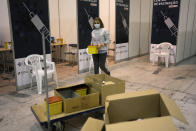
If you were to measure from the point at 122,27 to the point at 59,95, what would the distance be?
493 cm

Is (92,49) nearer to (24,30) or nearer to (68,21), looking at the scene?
(24,30)

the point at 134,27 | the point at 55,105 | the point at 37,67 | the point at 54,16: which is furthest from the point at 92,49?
the point at 134,27

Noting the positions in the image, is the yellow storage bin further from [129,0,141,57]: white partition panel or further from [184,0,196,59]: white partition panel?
[184,0,196,59]: white partition panel

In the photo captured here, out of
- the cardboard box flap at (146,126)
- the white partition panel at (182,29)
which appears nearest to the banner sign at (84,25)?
the white partition panel at (182,29)

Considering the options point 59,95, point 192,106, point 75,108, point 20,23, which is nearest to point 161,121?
point 75,108

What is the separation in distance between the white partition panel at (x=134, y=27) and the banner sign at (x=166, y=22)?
88 cm

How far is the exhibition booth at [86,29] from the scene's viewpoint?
4.30 meters

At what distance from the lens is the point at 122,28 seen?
7.21 m

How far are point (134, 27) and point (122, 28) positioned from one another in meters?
0.90

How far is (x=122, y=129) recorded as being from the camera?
121 centimetres

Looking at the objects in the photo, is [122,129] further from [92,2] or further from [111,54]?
[111,54]

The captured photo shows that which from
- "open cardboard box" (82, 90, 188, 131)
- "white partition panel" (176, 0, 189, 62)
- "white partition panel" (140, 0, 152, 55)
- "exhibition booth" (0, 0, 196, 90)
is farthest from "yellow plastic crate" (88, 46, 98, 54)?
"white partition panel" (140, 0, 152, 55)

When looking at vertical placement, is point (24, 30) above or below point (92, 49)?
above

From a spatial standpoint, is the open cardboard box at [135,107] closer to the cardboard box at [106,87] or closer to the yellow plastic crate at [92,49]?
the cardboard box at [106,87]
